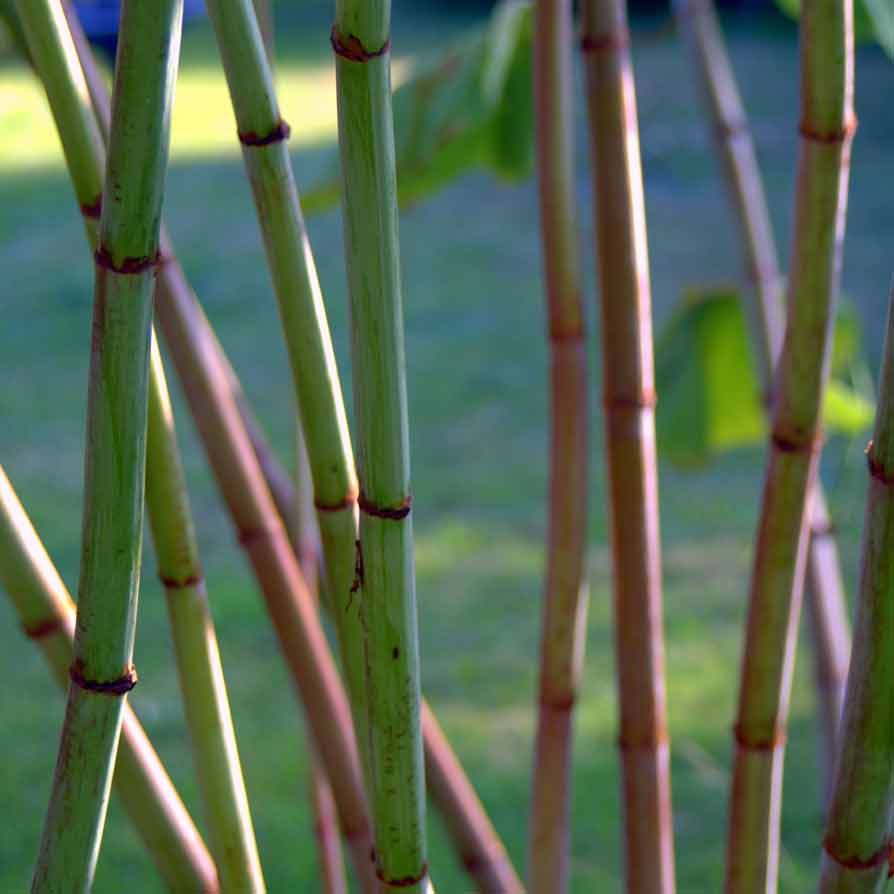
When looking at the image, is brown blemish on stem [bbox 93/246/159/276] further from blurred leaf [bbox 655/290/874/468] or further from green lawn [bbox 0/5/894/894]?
blurred leaf [bbox 655/290/874/468]

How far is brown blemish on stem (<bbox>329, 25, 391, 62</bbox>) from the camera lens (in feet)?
0.90

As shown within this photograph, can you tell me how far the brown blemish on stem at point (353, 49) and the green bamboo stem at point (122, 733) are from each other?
0.15 metres

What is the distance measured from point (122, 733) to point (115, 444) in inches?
4.5

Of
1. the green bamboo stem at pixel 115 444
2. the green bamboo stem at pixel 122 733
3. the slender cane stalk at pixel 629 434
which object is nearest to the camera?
the green bamboo stem at pixel 115 444

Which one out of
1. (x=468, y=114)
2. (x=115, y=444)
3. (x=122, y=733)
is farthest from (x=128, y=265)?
(x=468, y=114)

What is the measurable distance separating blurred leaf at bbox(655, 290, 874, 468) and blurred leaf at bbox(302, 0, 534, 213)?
0.66ft

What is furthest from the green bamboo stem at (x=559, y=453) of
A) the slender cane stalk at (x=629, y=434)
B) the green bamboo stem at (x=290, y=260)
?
the green bamboo stem at (x=290, y=260)

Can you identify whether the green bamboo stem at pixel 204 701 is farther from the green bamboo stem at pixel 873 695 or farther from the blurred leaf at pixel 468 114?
the blurred leaf at pixel 468 114

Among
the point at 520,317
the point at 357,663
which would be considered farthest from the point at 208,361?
the point at 520,317

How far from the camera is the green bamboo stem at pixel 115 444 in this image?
0.27 m

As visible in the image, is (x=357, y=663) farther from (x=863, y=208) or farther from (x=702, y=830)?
(x=863, y=208)

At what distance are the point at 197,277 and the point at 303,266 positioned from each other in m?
2.41

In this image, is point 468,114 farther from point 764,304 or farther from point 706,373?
point 706,373

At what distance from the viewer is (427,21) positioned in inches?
184
